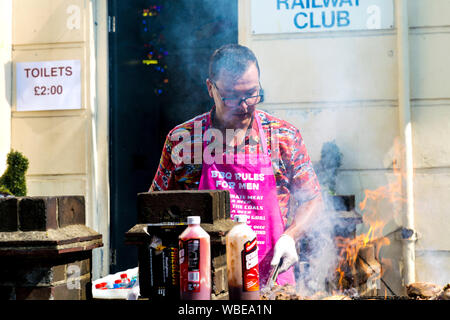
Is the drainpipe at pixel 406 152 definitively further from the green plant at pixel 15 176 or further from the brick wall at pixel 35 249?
the brick wall at pixel 35 249

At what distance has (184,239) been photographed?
1905 mm

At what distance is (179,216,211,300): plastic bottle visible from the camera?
1892 mm

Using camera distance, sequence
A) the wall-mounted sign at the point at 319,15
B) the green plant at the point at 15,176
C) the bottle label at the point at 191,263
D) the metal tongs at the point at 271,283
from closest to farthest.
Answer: the bottle label at the point at 191,263 → the metal tongs at the point at 271,283 → the green plant at the point at 15,176 → the wall-mounted sign at the point at 319,15

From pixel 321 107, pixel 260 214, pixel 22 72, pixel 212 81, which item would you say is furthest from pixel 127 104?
pixel 260 214

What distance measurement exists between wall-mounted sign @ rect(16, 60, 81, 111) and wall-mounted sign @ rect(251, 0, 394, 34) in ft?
6.55

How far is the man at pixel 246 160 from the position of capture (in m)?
3.09

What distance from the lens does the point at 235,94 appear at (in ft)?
10.3

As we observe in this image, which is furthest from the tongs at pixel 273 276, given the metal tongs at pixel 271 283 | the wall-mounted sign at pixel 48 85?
the wall-mounted sign at pixel 48 85

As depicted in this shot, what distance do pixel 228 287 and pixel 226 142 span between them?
4.54 ft

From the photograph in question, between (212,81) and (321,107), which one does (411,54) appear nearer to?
(321,107)

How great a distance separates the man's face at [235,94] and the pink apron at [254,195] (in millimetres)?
317

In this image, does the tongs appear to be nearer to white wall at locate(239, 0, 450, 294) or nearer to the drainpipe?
white wall at locate(239, 0, 450, 294)

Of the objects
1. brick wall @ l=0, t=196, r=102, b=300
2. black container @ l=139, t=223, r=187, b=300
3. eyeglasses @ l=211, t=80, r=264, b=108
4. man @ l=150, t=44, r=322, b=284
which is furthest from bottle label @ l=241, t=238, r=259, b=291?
eyeglasses @ l=211, t=80, r=264, b=108

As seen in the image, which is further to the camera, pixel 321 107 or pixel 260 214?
pixel 321 107
